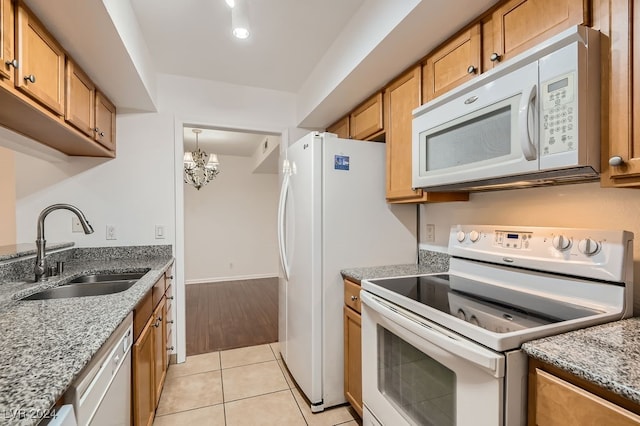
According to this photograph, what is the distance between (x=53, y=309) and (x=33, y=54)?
1045mm

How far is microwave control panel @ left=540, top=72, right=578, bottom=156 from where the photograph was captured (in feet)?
3.06

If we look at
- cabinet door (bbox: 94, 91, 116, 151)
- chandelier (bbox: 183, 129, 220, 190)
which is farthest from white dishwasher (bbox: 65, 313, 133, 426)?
chandelier (bbox: 183, 129, 220, 190)

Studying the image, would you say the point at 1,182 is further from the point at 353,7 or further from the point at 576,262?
the point at 576,262

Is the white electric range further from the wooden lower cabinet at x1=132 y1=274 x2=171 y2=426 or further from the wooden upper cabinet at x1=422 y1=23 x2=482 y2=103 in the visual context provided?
the wooden lower cabinet at x1=132 y1=274 x2=171 y2=426

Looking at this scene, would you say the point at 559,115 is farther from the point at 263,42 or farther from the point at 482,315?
the point at 263,42

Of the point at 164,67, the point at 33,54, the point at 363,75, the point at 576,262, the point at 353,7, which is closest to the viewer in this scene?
the point at 576,262

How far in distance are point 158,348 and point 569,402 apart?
6.46ft

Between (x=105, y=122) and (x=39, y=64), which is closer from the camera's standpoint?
(x=39, y=64)

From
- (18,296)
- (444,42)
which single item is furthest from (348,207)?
Result: (18,296)

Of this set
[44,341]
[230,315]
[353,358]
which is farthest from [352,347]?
[230,315]

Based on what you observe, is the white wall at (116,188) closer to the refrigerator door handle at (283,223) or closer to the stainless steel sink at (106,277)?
the stainless steel sink at (106,277)

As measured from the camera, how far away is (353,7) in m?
1.74

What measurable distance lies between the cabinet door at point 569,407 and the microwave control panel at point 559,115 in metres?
0.67

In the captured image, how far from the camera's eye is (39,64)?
52.0 inches
